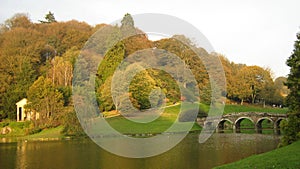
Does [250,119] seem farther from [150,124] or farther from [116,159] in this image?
[116,159]

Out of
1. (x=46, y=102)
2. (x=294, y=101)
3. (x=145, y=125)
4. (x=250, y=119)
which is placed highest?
(x=46, y=102)

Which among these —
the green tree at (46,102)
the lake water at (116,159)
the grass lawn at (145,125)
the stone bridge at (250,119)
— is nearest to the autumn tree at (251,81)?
the stone bridge at (250,119)

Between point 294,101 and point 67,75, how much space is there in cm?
3845

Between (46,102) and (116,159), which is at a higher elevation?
(46,102)

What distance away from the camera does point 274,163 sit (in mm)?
14312

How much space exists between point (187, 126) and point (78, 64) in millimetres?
19572

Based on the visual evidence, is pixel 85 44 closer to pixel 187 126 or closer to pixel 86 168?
pixel 187 126

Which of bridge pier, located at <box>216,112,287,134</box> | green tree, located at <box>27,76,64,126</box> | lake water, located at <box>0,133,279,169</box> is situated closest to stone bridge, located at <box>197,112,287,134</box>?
bridge pier, located at <box>216,112,287,134</box>

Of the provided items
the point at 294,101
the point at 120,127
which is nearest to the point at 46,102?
the point at 120,127

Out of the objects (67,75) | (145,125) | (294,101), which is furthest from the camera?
(67,75)

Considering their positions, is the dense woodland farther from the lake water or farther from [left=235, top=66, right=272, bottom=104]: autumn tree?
the lake water

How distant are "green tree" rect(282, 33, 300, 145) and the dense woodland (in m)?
24.9

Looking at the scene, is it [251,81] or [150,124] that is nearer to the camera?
[150,124]

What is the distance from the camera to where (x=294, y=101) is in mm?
22766
